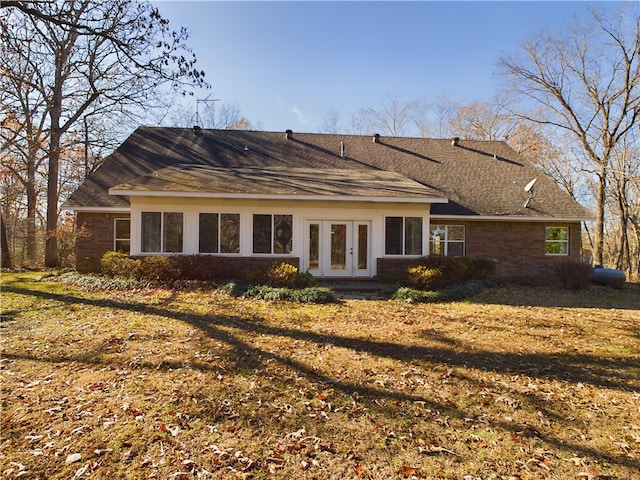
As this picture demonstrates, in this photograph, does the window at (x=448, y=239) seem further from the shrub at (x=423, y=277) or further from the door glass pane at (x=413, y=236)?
the shrub at (x=423, y=277)

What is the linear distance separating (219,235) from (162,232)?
1981 mm

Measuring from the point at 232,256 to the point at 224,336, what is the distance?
6.69 metres

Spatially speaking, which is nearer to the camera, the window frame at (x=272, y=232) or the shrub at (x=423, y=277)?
the shrub at (x=423, y=277)

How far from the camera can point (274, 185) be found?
1409 cm

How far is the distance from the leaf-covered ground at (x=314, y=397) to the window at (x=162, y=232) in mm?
4986

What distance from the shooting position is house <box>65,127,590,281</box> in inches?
528

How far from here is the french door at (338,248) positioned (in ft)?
45.8

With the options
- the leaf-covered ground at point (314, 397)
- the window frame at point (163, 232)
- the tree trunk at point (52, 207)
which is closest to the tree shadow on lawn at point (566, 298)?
the leaf-covered ground at point (314, 397)

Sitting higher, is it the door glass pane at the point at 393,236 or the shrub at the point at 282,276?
the door glass pane at the point at 393,236

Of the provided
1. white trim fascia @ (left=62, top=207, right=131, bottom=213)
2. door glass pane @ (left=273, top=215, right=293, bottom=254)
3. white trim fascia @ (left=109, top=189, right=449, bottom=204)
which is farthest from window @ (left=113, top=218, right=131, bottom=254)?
door glass pane @ (left=273, top=215, right=293, bottom=254)

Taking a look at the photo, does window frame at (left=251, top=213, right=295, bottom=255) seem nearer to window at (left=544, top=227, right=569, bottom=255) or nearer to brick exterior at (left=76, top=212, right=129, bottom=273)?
brick exterior at (left=76, top=212, right=129, bottom=273)

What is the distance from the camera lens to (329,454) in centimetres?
354

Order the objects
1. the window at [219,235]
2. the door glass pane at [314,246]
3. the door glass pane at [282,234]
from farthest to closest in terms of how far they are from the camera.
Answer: the door glass pane at [314,246], the door glass pane at [282,234], the window at [219,235]

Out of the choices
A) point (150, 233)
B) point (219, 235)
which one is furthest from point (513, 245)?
point (150, 233)
